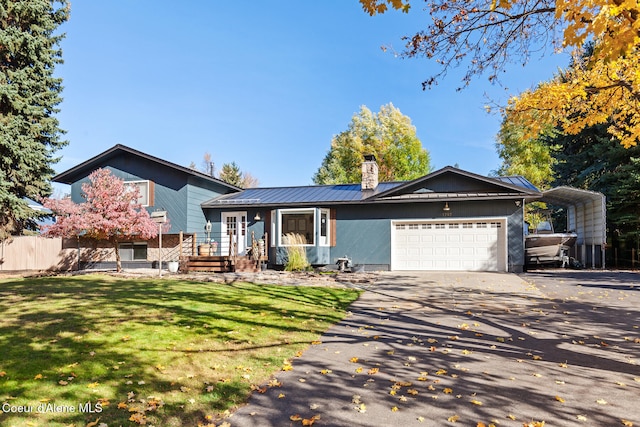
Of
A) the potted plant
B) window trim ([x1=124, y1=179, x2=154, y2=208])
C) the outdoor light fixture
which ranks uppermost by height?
window trim ([x1=124, y1=179, x2=154, y2=208])

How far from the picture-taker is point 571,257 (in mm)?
17281

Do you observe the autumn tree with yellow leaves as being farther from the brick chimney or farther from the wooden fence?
the wooden fence

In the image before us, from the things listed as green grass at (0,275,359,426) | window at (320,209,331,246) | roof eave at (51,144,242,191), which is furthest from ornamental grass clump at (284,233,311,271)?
green grass at (0,275,359,426)

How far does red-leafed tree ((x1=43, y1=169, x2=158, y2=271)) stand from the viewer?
45.6ft

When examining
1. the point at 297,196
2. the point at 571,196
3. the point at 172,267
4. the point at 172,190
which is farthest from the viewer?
the point at 297,196

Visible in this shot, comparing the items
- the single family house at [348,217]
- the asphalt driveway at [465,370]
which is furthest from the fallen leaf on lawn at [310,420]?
the single family house at [348,217]

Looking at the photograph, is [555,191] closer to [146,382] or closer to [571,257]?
[571,257]

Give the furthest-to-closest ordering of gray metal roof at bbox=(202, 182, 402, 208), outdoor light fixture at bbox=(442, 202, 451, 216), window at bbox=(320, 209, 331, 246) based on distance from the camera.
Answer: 1. gray metal roof at bbox=(202, 182, 402, 208)
2. window at bbox=(320, 209, 331, 246)
3. outdoor light fixture at bbox=(442, 202, 451, 216)

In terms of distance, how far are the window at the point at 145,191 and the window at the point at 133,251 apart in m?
1.93

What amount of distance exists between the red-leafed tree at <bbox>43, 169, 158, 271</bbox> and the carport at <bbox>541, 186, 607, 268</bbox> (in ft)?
52.7

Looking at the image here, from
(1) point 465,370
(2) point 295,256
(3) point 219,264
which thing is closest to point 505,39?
(1) point 465,370

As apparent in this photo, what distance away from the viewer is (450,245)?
15164 millimetres

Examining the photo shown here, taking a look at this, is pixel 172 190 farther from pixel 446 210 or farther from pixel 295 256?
pixel 446 210

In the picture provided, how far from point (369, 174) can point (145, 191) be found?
1025 cm
